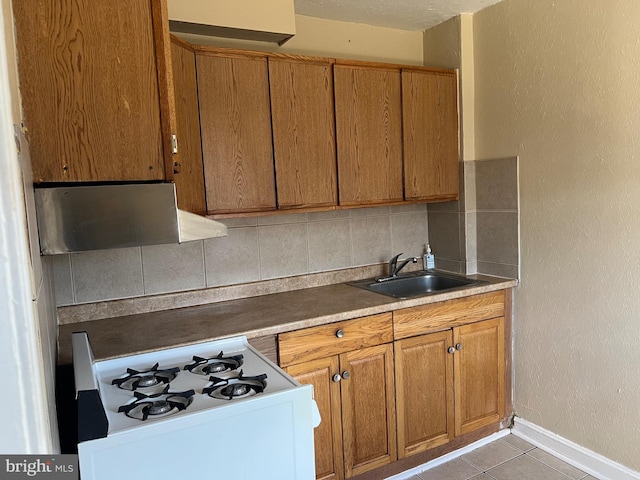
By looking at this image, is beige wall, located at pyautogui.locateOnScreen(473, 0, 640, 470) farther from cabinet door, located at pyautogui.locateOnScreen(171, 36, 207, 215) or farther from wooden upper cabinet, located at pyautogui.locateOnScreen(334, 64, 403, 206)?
cabinet door, located at pyautogui.locateOnScreen(171, 36, 207, 215)

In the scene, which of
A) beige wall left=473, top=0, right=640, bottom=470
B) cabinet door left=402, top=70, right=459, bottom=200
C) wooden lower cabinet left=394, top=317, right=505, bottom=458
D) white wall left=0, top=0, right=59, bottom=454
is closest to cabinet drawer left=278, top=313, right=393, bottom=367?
wooden lower cabinet left=394, top=317, right=505, bottom=458

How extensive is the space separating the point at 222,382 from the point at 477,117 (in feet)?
7.01

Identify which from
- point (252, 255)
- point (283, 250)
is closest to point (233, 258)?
point (252, 255)

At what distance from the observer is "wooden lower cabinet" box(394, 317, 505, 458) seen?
225cm

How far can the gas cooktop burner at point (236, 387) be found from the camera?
1278 mm

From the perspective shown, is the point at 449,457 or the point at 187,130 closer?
the point at 187,130

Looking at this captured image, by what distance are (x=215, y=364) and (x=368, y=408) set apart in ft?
3.01

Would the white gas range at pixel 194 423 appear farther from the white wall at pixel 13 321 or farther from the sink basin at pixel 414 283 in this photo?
the sink basin at pixel 414 283

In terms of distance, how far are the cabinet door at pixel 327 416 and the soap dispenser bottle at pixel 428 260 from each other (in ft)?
3.71

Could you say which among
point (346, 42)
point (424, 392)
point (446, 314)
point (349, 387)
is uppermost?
point (346, 42)

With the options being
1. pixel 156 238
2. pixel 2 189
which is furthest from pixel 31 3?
pixel 2 189

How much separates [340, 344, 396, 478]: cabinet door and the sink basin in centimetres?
52

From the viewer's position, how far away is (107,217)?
3.85 ft

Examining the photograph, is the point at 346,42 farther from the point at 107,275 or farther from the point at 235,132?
the point at 107,275
